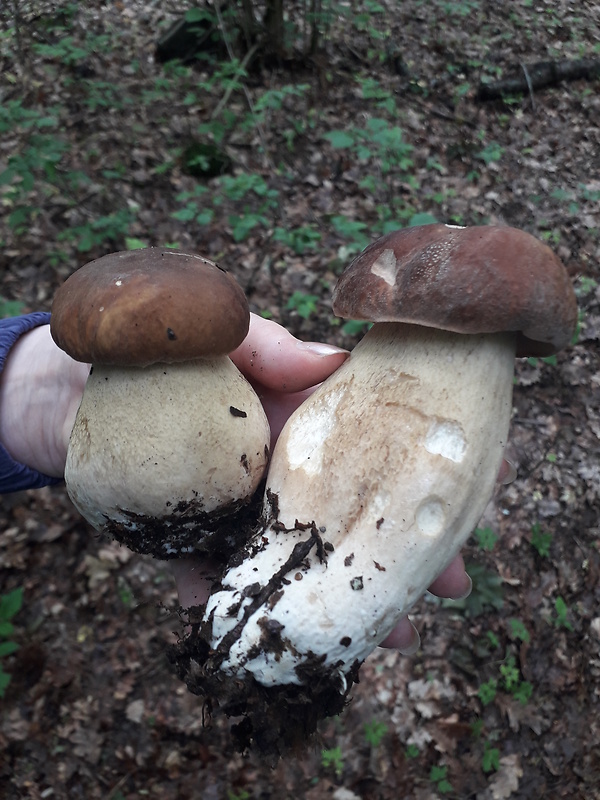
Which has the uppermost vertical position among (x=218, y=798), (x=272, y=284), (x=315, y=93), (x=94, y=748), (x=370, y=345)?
(x=370, y=345)

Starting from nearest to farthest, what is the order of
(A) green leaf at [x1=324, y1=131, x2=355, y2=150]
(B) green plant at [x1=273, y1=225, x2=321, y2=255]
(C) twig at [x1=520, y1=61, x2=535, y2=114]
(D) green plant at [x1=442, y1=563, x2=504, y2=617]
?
(D) green plant at [x1=442, y1=563, x2=504, y2=617], (A) green leaf at [x1=324, y1=131, x2=355, y2=150], (B) green plant at [x1=273, y1=225, x2=321, y2=255], (C) twig at [x1=520, y1=61, x2=535, y2=114]

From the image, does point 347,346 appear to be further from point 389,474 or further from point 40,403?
point 389,474

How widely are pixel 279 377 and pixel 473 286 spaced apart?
98 cm

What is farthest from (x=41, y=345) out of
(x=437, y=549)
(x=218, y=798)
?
(x=218, y=798)

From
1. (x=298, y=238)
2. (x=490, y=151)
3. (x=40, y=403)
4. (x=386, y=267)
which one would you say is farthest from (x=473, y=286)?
(x=490, y=151)

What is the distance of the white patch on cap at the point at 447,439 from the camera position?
1.69 metres

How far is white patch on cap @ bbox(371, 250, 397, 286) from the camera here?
1.72 meters

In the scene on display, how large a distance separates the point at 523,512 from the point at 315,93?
533 cm

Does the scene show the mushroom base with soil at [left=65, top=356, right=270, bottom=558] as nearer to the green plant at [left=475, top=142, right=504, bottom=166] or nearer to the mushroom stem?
the mushroom stem

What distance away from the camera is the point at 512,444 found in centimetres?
399

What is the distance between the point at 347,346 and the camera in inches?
167

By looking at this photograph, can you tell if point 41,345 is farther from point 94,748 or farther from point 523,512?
point 523,512

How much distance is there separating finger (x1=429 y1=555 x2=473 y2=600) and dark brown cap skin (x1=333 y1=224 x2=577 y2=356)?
1.16 meters

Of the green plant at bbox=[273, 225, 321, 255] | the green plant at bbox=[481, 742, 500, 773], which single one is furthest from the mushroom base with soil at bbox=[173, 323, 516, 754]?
the green plant at bbox=[273, 225, 321, 255]
